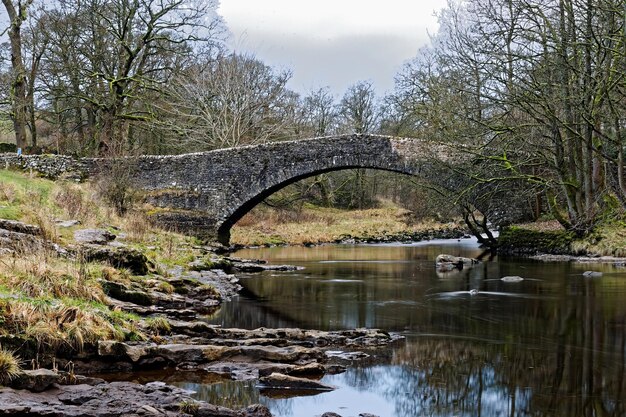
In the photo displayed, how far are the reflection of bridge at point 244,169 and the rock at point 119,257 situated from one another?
1167cm

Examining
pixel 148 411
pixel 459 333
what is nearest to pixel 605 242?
pixel 459 333

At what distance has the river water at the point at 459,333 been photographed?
5922mm

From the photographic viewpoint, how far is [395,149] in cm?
2188

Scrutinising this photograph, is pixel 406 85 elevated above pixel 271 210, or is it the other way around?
pixel 406 85

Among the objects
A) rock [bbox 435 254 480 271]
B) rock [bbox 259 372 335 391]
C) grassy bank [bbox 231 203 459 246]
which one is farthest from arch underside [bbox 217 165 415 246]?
rock [bbox 259 372 335 391]

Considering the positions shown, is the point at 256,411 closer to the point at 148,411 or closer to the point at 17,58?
the point at 148,411

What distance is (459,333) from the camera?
354 inches

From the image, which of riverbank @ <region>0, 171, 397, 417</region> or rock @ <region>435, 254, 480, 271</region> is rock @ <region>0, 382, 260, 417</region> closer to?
riverbank @ <region>0, 171, 397, 417</region>

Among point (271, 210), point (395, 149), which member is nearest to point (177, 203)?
point (395, 149)

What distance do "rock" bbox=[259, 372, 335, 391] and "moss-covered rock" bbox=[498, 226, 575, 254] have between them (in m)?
14.9

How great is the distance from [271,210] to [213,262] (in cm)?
1768

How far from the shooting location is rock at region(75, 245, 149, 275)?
10414 mm

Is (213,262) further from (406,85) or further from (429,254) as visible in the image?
(406,85)

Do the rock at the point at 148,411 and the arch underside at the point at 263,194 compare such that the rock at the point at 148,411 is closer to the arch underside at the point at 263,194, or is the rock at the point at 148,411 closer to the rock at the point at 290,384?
the rock at the point at 290,384
